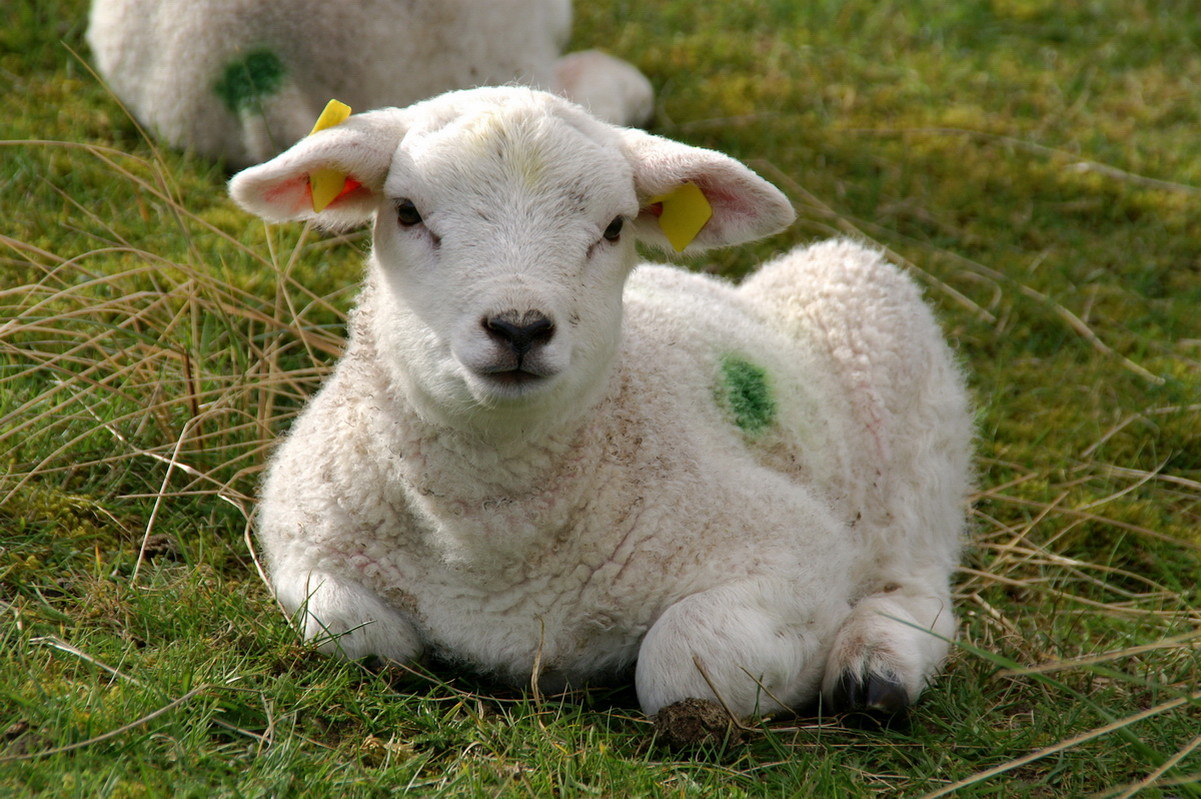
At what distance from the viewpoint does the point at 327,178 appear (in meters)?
3.53

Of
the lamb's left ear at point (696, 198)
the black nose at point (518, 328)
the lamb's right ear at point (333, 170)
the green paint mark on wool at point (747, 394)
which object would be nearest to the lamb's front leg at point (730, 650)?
the green paint mark on wool at point (747, 394)

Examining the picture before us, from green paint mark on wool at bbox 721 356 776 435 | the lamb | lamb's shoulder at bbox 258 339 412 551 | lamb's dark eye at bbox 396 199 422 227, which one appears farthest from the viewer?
the lamb

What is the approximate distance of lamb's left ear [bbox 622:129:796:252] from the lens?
3.61 metres

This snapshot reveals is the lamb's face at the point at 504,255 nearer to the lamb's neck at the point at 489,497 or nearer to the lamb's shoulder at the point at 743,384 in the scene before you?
the lamb's neck at the point at 489,497

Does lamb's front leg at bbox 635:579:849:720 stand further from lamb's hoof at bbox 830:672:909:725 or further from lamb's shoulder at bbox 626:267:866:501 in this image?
lamb's shoulder at bbox 626:267:866:501

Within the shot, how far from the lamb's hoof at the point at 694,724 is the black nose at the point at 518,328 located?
1095 mm

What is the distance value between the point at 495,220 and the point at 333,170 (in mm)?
545

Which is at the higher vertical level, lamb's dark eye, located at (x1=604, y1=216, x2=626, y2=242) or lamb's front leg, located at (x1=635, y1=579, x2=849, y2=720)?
lamb's dark eye, located at (x1=604, y1=216, x2=626, y2=242)

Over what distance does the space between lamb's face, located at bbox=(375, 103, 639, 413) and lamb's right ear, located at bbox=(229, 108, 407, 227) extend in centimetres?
7

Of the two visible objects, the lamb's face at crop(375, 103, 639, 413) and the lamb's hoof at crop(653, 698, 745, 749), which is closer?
the lamb's face at crop(375, 103, 639, 413)

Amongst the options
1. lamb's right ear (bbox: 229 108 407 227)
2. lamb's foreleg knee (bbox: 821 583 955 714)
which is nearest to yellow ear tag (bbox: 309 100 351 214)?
lamb's right ear (bbox: 229 108 407 227)

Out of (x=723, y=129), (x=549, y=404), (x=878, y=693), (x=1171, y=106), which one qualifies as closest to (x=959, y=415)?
(x=878, y=693)


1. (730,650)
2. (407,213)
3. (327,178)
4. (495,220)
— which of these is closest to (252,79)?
(327,178)

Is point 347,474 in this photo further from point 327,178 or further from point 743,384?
point 743,384
